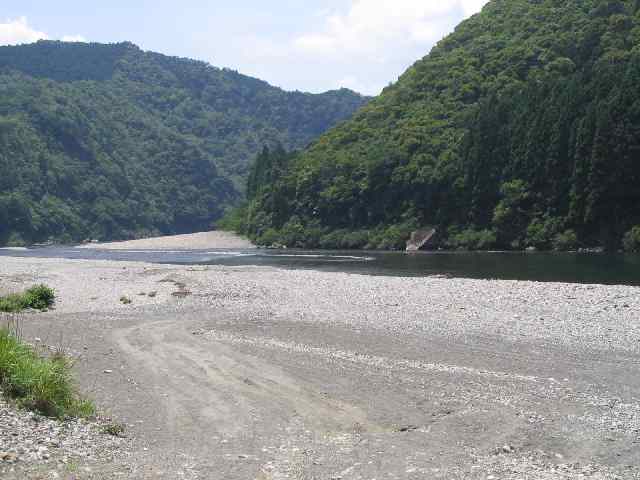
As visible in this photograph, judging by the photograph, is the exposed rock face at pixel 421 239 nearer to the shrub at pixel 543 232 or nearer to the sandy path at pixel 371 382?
the shrub at pixel 543 232

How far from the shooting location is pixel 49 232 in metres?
159

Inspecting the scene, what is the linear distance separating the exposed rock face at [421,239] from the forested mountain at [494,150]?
1.87 m

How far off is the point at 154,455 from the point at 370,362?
26.4ft

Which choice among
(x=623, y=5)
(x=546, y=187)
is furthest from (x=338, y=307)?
(x=623, y=5)

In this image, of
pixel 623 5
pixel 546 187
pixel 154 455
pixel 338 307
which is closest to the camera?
pixel 154 455

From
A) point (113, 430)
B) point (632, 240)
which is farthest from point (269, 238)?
point (113, 430)

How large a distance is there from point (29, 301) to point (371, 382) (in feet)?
59.8

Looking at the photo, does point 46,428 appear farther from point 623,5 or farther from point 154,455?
point 623,5

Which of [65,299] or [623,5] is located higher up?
[623,5]

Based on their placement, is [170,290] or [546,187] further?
[546,187]

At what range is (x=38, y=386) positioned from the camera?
12.1 metres

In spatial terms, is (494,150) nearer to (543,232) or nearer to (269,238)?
(543,232)

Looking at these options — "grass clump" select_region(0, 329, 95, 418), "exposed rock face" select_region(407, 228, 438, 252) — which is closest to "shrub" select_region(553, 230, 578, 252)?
"exposed rock face" select_region(407, 228, 438, 252)

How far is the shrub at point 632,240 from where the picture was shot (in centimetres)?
6131
